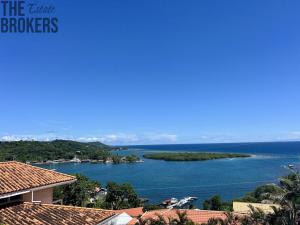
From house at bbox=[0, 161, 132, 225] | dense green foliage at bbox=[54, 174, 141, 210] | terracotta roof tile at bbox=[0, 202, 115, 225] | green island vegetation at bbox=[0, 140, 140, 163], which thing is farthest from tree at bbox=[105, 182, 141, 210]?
green island vegetation at bbox=[0, 140, 140, 163]

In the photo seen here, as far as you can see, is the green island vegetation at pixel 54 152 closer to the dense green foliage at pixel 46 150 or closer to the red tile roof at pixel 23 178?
the dense green foliage at pixel 46 150

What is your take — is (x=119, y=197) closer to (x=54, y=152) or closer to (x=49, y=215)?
(x=49, y=215)

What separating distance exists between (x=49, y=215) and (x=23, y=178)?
6.06 feet

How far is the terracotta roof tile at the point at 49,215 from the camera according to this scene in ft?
31.9

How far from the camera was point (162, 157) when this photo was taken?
156875 mm

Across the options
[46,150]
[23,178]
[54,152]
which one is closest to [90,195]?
[23,178]

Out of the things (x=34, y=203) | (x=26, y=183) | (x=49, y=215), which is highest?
(x=26, y=183)

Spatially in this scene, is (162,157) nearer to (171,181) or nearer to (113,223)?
(171,181)

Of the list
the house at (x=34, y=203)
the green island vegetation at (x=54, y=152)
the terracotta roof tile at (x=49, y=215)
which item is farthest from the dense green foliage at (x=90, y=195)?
the green island vegetation at (x=54, y=152)

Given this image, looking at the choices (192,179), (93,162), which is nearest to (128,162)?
(93,162)

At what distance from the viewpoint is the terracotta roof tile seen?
9.71 metres

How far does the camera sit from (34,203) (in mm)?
11242

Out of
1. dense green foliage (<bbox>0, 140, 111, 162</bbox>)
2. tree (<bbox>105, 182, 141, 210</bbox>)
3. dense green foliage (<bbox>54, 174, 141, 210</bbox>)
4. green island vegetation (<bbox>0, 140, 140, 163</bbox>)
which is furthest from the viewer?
green island vegetation (<bbox>0, 140, 140, 163</bbox>)

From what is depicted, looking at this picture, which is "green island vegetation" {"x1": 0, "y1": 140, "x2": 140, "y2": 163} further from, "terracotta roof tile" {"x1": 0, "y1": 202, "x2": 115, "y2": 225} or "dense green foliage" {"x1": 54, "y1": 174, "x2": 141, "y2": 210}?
"terracotta roof tile" {"x1": 0, "y1": 202, "x2": 115, "y2": 225}
